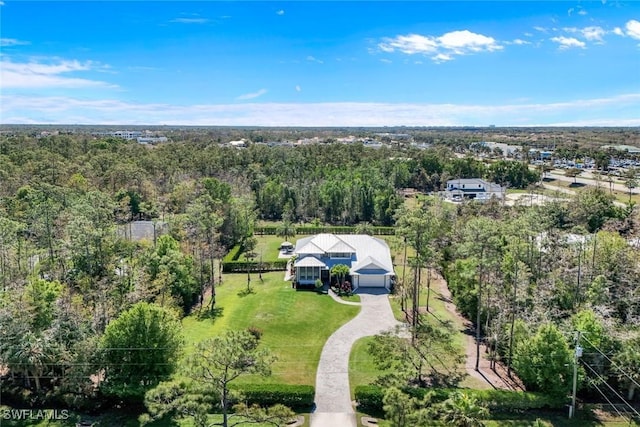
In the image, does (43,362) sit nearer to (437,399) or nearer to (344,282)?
(437,399)

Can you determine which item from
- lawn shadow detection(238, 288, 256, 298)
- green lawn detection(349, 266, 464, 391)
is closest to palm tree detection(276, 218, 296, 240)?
lawn shadow detection(238, 288, 256, 298)

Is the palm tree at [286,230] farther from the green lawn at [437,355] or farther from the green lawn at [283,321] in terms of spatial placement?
the green lawn at [437,355]

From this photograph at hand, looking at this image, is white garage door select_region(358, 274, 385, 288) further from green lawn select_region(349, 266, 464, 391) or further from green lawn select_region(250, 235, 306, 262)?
green lawn select_region(250, 235, 306, 262)

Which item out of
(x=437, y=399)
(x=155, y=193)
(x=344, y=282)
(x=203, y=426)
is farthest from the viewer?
(x=155, y=193)

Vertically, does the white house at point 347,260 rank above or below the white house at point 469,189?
below

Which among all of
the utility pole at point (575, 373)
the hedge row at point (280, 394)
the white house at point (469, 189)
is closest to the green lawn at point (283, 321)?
the hedge row at point (280, 394)

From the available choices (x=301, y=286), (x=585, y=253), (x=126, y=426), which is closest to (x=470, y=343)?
(x=585, y=253)

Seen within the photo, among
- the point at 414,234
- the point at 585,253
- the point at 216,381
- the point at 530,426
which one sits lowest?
the point at 530,426
